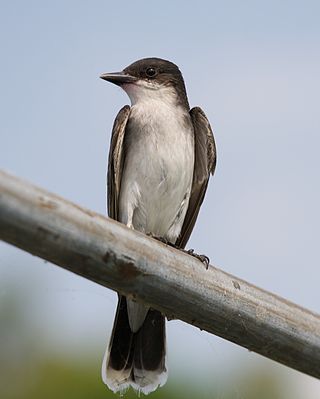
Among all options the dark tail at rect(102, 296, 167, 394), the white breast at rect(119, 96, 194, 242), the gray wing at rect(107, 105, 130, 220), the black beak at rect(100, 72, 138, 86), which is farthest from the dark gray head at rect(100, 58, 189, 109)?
the dark tail at rect(102, 296, 167, 394)

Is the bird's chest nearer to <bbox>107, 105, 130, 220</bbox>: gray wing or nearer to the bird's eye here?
<bbox>107, 105, 130, 220</bbox>: gray wing

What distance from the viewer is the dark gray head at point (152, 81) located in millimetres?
6293

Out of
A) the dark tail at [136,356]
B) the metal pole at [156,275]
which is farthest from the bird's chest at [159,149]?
the metal pole at [156,275]

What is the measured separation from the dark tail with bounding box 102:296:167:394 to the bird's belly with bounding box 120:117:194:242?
612 millimetres

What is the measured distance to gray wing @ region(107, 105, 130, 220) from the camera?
5.71 m

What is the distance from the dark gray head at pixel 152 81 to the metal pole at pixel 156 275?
11.8ft

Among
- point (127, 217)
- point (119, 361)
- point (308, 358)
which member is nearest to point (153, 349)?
point (119, 361)

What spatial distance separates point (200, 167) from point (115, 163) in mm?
615

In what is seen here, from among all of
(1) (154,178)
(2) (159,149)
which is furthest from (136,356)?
(2) (159,149)

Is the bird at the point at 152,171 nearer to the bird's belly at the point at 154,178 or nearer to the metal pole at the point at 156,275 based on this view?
the bird's belly at the point at 154,178

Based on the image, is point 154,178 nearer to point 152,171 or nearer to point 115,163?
point 152,171

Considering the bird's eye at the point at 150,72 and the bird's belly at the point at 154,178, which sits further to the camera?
the bird's eye at the point at 150,72

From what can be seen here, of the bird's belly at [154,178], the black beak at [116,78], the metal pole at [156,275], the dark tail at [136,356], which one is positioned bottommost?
the dark tail at [136,356]

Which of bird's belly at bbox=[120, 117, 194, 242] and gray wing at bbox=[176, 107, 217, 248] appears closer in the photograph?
bird's belly at bbox=[120, 117, 194, 242]
